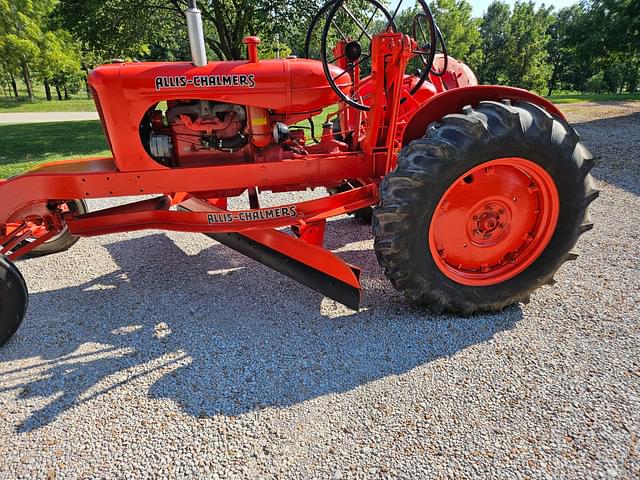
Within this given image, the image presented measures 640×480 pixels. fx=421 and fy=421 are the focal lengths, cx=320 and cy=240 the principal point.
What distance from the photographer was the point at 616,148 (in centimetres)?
795

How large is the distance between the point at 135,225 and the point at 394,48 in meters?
2.15

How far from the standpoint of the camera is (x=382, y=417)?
6.94ft

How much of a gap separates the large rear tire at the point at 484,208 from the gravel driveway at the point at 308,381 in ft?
0.91

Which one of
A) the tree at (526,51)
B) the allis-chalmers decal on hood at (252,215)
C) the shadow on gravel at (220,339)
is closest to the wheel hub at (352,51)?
the allis-chalmers decal on hood at (252,215)

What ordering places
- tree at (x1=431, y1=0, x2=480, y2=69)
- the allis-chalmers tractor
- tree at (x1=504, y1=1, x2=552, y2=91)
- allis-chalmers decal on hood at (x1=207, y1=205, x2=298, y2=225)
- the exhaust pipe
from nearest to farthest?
the exhaust pipe < the allis-chalmers tractor < allis-chalmers decal on hood at (x1=207, y1=205, x2=298, y2=225) < tree at (x1=431, y1=0, x2=480, y2=69) < tree at (x1=504, y1=1, x2=552, y2=91)

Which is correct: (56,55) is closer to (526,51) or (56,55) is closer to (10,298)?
(10,298)

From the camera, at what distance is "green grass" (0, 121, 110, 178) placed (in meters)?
8.58

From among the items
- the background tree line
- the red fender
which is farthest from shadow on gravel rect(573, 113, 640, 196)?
the background tree line

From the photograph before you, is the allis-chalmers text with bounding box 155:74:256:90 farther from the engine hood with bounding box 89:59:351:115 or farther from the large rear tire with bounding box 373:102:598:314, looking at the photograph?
the large rear tire with bounding box 373:102:598:314

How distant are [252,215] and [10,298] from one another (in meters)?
1.53

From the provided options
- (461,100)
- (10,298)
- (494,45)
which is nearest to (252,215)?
(10,298)

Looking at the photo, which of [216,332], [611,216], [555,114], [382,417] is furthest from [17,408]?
[611,216]

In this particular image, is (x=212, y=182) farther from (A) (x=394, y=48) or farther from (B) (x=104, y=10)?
(B) (x=104, y=10)

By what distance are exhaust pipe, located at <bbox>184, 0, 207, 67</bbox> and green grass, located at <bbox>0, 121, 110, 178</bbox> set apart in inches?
251
